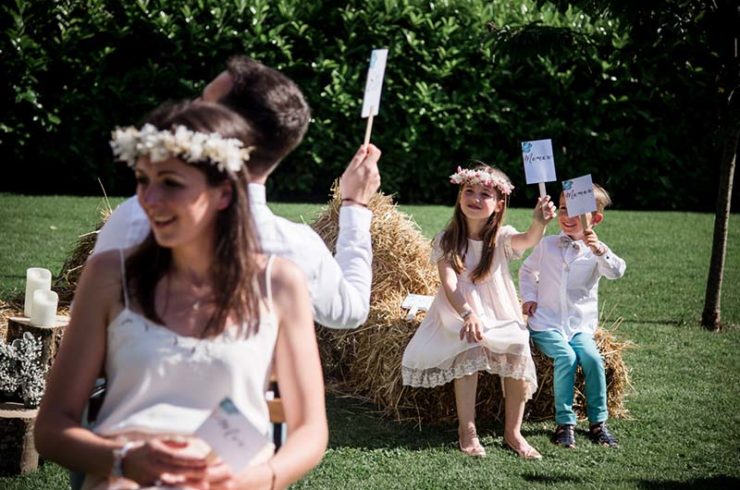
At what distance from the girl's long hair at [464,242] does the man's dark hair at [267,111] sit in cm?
243

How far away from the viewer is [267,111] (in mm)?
2588

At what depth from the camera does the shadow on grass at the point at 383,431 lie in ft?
15.6

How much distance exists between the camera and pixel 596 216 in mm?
5445

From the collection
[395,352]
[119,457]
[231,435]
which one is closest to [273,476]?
[231,435]

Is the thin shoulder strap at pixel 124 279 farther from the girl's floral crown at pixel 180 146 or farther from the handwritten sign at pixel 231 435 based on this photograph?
the handwritten sign at pixel 231 435

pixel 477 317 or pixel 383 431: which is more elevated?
pixel 477 317

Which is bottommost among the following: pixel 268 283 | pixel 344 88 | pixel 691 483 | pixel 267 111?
pixel 691 483

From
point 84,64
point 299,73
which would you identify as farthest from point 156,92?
point 299,73

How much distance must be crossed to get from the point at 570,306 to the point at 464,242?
71 cm

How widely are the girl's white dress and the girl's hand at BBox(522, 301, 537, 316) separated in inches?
7.1

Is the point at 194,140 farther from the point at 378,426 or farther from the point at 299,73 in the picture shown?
the point at 299,73

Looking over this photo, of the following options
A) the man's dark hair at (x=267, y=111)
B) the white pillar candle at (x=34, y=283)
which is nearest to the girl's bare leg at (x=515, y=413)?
the white pillar candle at (x=34, y=283)

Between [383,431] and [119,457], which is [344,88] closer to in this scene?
[383,431]

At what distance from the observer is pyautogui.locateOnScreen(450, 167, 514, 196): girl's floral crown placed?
502cm
